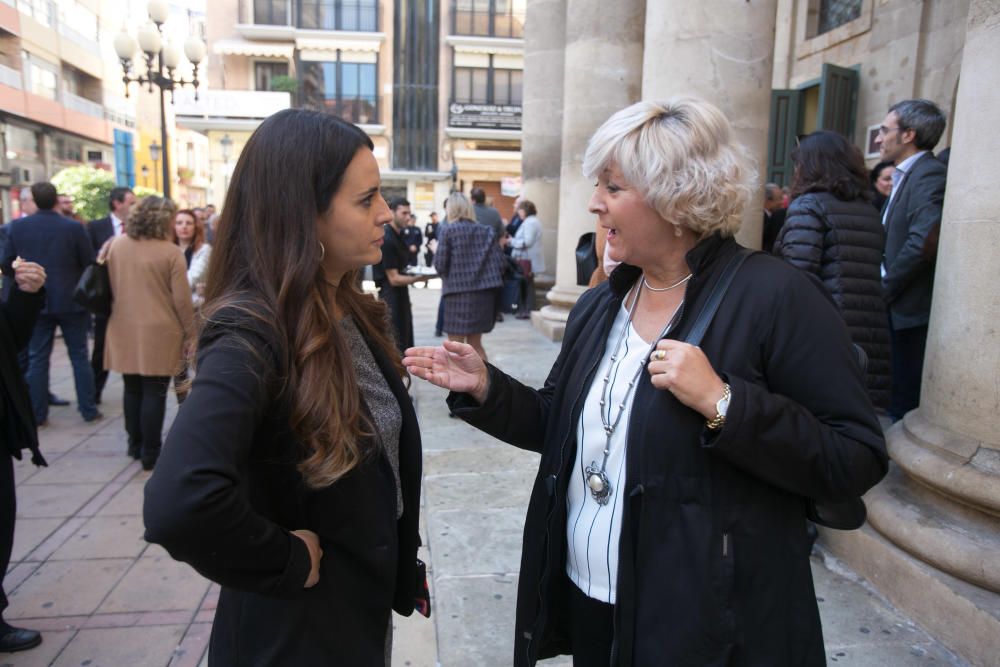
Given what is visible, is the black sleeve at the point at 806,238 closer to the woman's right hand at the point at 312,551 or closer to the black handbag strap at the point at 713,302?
the black handbag strap at the point at 713,302

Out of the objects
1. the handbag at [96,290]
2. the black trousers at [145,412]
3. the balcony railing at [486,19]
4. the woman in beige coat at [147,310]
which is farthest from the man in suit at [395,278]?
the balcony railing at [486,19]

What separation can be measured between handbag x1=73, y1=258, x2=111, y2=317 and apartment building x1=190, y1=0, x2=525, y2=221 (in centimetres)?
2984

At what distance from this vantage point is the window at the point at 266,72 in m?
35.1

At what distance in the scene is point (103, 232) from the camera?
29.9 ft

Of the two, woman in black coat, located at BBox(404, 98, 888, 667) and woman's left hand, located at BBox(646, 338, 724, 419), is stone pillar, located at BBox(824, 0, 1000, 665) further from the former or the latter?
woman's left hand, located at BBox(646, 338, 724, 419)

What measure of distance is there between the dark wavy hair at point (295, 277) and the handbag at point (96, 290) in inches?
165

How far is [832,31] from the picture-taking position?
891 centimetres

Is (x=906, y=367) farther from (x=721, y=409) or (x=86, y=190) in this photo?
(x=86, y=190)

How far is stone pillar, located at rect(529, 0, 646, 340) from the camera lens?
312 inches

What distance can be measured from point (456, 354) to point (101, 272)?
4311mm

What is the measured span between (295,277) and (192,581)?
2.77 m

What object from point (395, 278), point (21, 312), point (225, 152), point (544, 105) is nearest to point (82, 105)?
point (225, 152)

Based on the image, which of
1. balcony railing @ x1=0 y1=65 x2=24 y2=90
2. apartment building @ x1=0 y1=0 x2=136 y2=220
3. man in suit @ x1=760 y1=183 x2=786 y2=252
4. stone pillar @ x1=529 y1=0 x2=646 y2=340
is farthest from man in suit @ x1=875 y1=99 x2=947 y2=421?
balcony railing @ x1=0 y1=65 x2=24 y2=90

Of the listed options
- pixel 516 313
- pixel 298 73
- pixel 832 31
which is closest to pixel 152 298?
pixel 516 313
